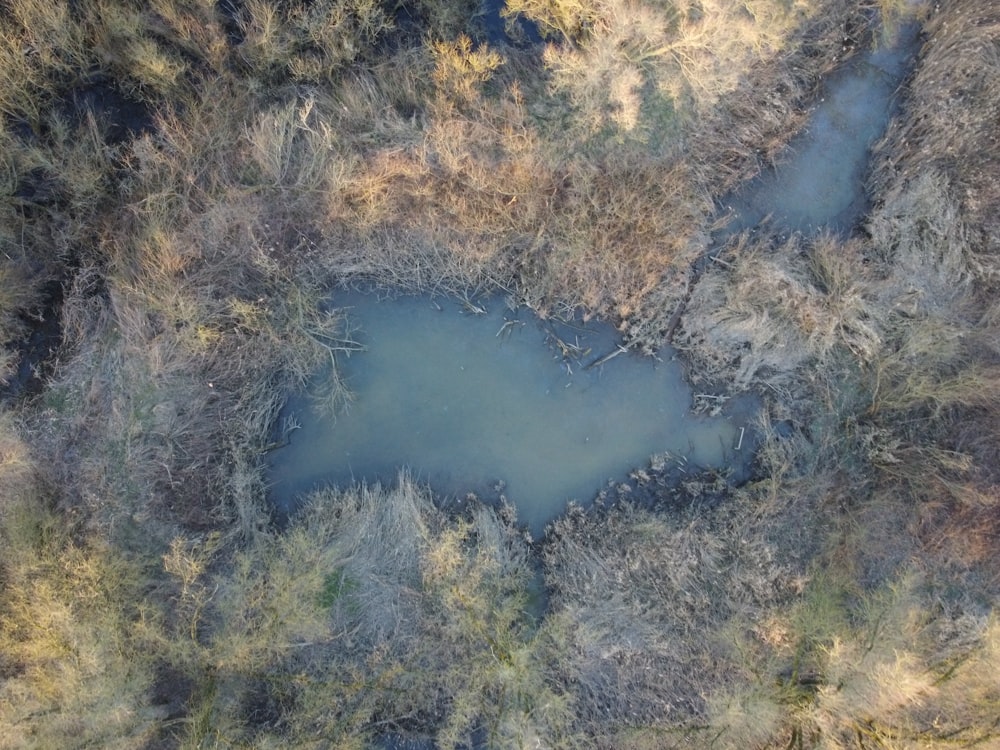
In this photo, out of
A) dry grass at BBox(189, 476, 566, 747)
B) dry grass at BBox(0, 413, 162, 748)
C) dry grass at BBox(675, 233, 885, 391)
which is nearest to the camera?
dry grass at BBox(0, 413, 162, 748)

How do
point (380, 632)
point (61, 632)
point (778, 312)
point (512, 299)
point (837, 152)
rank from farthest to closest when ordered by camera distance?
point (837, 152)
point (512, 299)
point (778, 312)
point (380, 632)
point (61, 632)

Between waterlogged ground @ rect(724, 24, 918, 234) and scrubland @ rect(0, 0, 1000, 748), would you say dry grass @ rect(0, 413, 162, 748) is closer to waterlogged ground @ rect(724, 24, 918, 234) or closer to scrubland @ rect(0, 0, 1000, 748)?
scrubland @ rect(0, 0, 1000, 748)

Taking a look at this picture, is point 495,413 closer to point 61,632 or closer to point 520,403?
point 520,403

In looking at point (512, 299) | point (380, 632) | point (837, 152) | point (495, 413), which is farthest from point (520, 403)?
point (837, 152)

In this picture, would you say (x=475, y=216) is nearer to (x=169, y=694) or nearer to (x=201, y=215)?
(x=201, y=215)

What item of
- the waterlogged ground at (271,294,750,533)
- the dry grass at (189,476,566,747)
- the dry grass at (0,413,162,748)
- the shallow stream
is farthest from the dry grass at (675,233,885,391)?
the dry grass at (0,413,162,748)

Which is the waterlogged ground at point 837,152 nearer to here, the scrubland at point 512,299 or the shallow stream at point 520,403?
the shallow stream at point 520,403
